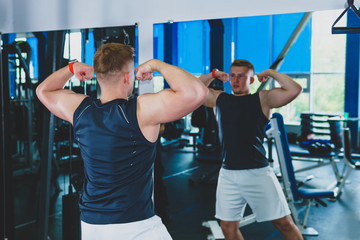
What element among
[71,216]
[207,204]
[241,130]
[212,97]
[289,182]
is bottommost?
[71,216]

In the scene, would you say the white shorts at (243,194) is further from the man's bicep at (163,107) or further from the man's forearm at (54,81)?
the man's forearm at (54,81)

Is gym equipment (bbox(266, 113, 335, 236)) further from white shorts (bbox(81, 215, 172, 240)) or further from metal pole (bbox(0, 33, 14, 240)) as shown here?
metal pole (bbox(0, 33, 14, 240))

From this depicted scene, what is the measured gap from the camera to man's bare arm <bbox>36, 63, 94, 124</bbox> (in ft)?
6.84

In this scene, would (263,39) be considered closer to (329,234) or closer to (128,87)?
(128,87)

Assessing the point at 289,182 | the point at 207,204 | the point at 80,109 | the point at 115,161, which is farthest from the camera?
the point at 207,204

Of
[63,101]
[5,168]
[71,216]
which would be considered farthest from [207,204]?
[5,168]

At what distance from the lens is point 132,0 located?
2916mm

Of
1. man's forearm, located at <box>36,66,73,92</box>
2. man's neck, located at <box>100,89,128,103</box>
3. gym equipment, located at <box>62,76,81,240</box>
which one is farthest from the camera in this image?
gym equipment, located at <box>62,76,81,240</box>

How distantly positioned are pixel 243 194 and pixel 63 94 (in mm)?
1367

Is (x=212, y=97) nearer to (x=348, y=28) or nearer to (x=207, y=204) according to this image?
(x=207, y=204)

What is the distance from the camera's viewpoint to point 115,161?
1.83m

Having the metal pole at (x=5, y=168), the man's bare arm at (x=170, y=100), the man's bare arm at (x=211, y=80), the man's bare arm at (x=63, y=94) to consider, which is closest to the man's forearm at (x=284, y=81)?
the man's bare arm at (x=211, y=80)

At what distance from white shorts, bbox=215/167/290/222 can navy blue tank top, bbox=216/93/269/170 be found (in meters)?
0.06

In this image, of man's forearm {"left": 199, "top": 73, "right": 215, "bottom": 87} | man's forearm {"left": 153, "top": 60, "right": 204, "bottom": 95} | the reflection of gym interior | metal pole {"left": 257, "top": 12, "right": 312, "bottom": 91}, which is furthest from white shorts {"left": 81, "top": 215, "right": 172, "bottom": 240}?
metal pole {"left": 257, "top": 12, "right": 312, "bottom": 91}
